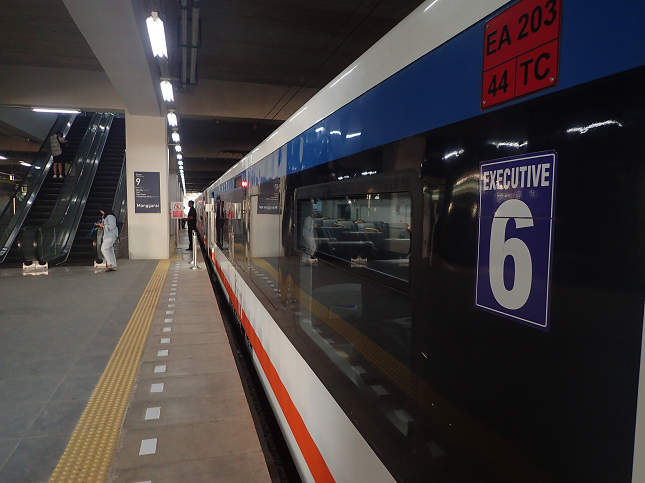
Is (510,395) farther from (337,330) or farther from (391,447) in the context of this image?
(337,330)

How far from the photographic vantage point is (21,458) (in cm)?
284

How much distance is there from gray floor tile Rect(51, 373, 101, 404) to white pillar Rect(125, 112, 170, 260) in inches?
349

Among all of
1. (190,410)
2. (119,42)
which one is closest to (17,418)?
(190,410)

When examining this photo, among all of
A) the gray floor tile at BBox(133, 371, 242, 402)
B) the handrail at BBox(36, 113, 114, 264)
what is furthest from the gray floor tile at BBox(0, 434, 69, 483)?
the handrail at BBox(36, 113, 114, 264)

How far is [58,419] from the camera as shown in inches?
132

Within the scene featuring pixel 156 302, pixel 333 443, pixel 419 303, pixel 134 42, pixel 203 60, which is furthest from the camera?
pixel 203 60

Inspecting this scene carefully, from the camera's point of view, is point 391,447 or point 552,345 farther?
point 391,447

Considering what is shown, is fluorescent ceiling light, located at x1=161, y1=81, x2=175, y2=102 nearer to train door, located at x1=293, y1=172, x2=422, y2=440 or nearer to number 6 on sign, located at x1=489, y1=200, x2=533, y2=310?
train door, located at x1=293, y1=172, x2=422, y2=440

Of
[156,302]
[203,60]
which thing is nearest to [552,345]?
[156,302]

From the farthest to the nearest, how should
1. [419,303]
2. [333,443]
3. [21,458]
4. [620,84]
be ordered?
[21,458] < [333,443] < [419,303] < [620,84]

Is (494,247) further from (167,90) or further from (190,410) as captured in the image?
(167,90)

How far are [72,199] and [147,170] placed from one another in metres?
3.09

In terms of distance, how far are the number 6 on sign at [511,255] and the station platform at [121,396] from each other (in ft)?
7.55

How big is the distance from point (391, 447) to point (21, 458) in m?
2.71
